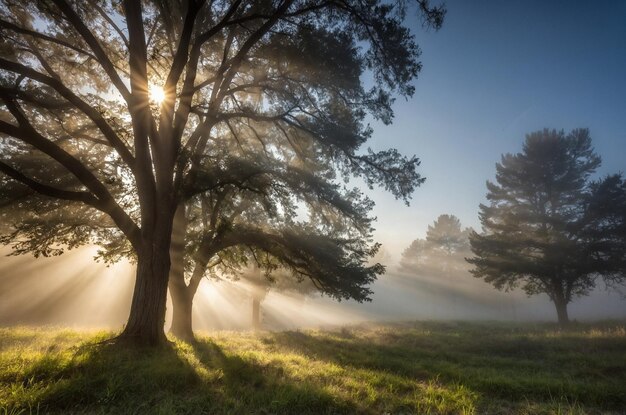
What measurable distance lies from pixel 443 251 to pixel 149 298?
5140cm

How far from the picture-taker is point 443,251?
51.9 m

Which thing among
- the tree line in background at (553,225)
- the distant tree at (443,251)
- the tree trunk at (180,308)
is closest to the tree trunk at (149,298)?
the tree trunk at (180,308)

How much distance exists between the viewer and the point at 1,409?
3.67m

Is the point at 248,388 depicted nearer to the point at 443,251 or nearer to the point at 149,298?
the point at 149,298

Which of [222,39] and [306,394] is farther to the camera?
[222,39]

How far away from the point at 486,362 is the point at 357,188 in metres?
6.64

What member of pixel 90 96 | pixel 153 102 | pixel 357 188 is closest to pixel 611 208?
pixel 357 188

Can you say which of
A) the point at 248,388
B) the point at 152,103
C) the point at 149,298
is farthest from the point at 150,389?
the point at 152,103

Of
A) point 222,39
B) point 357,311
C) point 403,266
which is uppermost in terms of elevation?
point 222,39

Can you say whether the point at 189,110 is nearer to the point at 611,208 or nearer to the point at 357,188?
the point at 357,188

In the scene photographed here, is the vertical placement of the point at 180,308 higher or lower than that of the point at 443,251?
lower

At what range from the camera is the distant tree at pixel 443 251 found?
5047cm

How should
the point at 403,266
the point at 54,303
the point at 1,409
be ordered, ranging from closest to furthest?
1. the point at 1,409
2. the point at 54,303
3. the point at 403,266

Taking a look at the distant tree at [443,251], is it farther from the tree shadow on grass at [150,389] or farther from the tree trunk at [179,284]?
the tree shadow on grass at [150,389]
